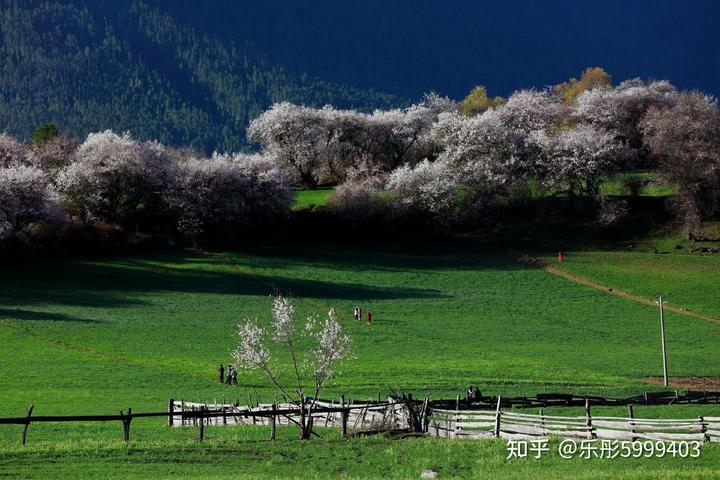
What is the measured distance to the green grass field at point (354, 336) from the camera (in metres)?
32.6

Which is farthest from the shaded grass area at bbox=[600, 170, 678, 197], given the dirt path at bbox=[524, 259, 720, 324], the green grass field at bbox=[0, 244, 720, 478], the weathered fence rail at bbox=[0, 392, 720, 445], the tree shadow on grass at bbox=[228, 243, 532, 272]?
the weathered fence rail at bbox=[0, 392, 720, 445]

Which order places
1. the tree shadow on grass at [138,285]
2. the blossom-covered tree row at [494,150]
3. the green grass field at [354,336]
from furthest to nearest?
the blossom-covered tree row at [494,150]
the tree shadow on grass at [138,285]
the green grass field at [354,336]

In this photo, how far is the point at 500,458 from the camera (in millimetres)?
31297

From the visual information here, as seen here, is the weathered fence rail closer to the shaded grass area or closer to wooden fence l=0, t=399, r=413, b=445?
wooden fence l=0, t=399, r=413, b=445

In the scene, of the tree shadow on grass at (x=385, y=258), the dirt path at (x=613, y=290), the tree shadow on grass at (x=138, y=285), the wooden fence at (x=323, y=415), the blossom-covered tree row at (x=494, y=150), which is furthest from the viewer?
the blossom-covered tree row at (x=494, y=150)

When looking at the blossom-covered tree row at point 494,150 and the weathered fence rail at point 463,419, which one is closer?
the weathered fence rail at point 463,419

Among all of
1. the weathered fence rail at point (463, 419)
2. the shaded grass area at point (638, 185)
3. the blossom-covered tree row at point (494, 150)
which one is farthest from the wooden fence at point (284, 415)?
the shaded grass area at point (638, 185)

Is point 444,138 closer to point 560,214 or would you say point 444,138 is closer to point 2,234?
point 560,214

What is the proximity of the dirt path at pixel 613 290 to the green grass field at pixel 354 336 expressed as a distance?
105 cm

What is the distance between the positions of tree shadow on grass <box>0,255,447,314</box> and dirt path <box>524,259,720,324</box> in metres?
13.4

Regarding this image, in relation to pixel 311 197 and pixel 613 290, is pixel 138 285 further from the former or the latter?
pixel 613 290

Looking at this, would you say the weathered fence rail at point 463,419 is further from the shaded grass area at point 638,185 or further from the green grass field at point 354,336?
the shaded grass area at point 638,185

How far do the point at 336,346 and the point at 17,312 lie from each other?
128 feet

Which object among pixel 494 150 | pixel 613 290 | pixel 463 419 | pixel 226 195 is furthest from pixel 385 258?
pixel 463 419
